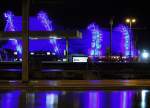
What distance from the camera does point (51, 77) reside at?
116 ft

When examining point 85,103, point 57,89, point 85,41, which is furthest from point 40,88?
point 85,41

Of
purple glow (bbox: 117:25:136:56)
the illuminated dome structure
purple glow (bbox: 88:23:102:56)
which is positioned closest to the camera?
the illuminated dome structure

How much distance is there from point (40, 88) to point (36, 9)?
4715cm

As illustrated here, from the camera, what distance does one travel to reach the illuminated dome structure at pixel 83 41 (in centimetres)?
6531

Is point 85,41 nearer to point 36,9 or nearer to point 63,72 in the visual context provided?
point 36,9

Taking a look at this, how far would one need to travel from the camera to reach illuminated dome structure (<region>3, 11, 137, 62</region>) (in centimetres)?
6531

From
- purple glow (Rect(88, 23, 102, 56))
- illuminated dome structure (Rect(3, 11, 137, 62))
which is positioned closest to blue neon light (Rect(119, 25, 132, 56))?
illuminated dome structure (Rect(3, 11, 137, 62))

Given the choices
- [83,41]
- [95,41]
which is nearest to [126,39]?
[95,41]

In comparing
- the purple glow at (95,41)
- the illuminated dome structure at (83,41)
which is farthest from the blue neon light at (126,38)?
the purple glow at (95,41)

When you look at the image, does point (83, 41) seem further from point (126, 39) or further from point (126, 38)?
point (126, 38)

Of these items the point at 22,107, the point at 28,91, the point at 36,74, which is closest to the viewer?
the point at 22,107

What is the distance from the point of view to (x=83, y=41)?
78312 mm

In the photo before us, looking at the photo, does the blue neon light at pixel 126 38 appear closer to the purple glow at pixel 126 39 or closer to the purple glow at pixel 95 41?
the purple glow at pixel 126 39

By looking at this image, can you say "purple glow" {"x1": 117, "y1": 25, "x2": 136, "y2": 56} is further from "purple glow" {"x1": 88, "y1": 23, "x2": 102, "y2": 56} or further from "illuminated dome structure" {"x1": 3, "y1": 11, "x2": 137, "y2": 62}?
"purple glow" {"x1": 88, "y1": 23, "x2": 102, "y2": 56}
